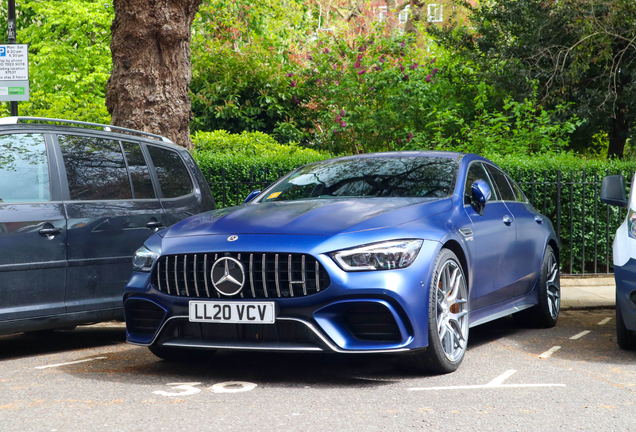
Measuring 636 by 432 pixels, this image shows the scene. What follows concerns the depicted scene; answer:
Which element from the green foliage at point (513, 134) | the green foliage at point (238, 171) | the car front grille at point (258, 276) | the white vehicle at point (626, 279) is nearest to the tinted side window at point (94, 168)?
the car front grille at point (258, 276)

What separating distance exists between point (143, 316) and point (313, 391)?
124 centimetres

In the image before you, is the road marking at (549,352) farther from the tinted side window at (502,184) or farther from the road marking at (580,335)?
the tinted side window at (502,184)

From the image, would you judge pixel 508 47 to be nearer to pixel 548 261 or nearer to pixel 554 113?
pixel 554 113

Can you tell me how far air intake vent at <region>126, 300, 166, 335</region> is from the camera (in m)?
4.93

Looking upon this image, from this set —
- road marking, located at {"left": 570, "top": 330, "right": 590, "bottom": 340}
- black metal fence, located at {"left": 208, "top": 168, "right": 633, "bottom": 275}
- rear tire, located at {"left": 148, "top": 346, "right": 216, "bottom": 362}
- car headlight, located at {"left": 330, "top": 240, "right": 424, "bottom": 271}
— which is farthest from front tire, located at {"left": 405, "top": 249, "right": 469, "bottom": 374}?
black metal fence, located at {"left": 208, "top": 168, "right": 633, "bottom": 275}

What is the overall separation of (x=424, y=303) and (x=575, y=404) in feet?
Answer: 3.29

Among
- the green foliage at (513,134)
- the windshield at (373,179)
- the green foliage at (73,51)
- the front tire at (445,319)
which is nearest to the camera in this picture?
the front tire at (445,319)

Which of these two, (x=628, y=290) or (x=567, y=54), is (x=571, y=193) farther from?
(x=628, y=290)

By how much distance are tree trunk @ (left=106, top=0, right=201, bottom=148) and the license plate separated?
527 centimetres

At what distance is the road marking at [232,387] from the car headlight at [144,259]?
0.89m

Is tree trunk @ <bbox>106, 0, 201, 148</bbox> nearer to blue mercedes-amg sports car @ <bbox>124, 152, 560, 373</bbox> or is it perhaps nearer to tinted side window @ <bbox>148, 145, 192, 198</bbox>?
tinted side window @ <bbox>148, 145, 192, 198</bbox>

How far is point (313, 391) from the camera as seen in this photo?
4566 mm

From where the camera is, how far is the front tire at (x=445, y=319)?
15.7 feet

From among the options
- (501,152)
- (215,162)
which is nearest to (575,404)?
(215,162)
